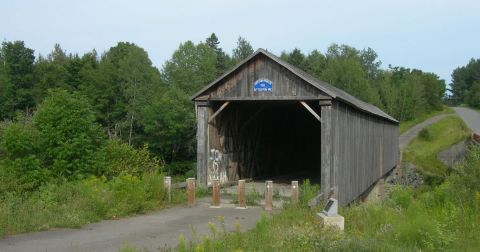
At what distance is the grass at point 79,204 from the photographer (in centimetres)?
873

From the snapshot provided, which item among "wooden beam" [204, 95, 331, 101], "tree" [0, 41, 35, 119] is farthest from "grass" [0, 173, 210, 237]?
"tree" [0, 41, 35, 119]

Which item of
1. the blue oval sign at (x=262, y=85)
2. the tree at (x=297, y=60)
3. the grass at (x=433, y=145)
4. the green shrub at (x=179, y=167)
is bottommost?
the green shrub at (x=179, y=167)

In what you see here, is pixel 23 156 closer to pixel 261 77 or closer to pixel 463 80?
pixel 261 77

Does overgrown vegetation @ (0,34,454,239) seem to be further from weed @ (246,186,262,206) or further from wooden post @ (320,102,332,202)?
wooden post @ (320,102,332,202)

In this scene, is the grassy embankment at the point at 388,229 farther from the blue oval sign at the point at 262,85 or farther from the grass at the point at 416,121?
the grass at the point at 416,121

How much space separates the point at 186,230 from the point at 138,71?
1623 inches

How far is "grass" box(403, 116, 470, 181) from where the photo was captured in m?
35.2

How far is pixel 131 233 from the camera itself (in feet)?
28.1

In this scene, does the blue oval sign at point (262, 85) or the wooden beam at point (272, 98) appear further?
the blue oval sign at point (262, 85)

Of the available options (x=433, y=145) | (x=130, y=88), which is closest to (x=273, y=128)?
(x=433, y=145)

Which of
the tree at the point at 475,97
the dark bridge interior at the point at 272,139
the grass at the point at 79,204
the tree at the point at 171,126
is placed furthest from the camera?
the tree at the point at 475,97

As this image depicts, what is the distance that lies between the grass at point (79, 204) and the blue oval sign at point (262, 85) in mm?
3956

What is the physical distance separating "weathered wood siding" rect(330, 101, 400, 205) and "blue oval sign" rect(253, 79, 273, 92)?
1836mm

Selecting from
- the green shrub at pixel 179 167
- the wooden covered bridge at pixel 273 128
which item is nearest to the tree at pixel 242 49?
the green shrub at pixel 179 167
